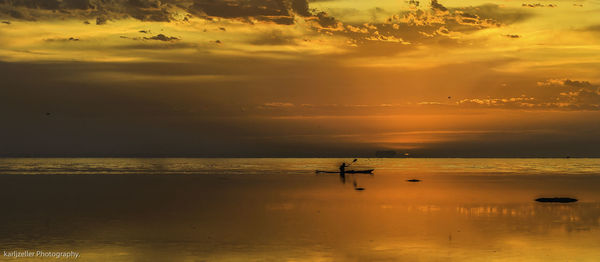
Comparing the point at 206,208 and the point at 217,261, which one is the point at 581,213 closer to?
the point at 206,208

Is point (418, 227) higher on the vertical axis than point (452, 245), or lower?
higher

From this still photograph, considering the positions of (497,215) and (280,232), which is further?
(497,215)

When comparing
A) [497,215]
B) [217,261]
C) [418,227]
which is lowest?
[217,261]

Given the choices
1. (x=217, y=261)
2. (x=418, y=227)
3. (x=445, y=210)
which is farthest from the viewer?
(x=445, y=210)

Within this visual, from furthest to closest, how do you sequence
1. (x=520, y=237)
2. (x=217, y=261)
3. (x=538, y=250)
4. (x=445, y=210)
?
(x=445, y=210) < (x=520, y=237) < (x=538, y=250) < (x=217, y=261)

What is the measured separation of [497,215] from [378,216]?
945 centimetres

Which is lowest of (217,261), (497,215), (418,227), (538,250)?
(217,261)

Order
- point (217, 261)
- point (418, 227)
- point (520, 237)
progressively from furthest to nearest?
1. point (418, 227)
2. point (520, 237)
3. point (217, 261)

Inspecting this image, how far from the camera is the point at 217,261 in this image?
31609mm

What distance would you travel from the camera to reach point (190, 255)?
109ft

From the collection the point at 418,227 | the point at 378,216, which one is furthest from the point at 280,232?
the point at 378,216

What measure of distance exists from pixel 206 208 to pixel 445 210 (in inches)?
809

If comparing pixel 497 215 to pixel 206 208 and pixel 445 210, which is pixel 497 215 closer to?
pixel 445 210

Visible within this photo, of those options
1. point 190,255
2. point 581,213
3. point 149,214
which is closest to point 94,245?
point 190,255
